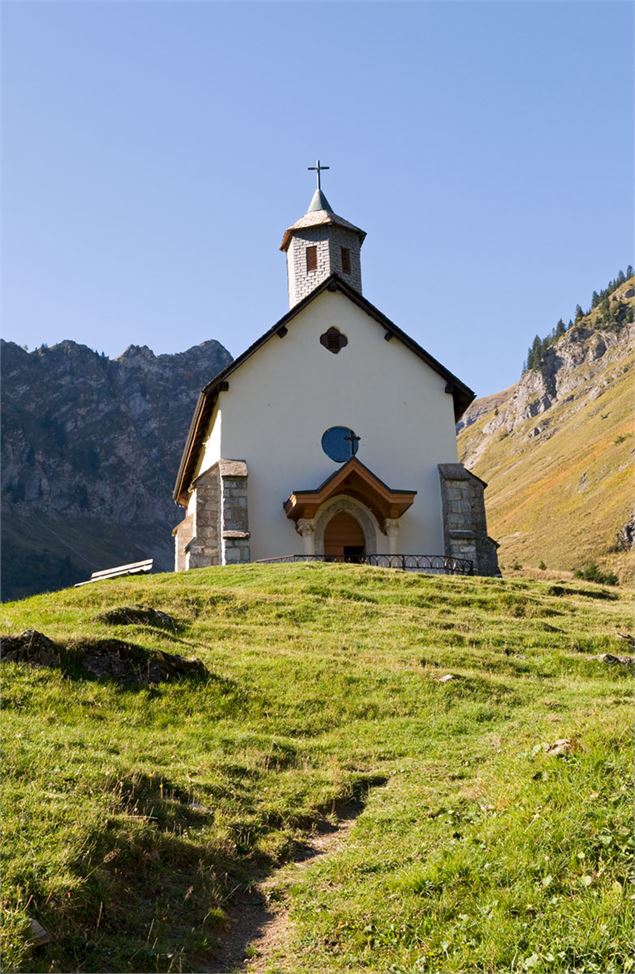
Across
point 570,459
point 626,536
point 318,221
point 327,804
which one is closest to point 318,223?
point 318,221

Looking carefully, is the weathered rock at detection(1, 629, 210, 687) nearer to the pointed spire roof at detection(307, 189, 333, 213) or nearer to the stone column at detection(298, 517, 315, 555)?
the stone column at detection(298, 517, 315, 555)

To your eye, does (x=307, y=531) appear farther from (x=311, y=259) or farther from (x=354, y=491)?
(x=311, y=259)

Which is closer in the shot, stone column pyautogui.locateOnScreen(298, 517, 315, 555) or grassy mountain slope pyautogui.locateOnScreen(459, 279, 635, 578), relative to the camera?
stone column pyautogui.locateOnScreen(298, 517, 315, 555)

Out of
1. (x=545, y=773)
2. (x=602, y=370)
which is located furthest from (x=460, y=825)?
(x=602, y=370)

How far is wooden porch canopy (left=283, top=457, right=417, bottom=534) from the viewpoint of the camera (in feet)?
93.5

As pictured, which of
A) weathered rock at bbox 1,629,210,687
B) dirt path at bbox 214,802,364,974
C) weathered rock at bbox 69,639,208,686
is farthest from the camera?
weathered rock at bbox 69,639,208,686

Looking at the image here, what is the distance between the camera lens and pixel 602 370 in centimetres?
17238

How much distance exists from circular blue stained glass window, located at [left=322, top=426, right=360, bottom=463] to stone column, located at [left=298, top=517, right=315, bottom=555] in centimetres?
258

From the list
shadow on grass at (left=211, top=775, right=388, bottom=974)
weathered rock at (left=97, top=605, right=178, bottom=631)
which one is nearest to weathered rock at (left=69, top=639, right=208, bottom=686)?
weathered rock at (left=97, top=605, right=178, bottom=631)

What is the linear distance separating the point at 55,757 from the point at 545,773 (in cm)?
472

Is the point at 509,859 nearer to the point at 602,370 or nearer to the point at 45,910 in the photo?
the point at 45,910

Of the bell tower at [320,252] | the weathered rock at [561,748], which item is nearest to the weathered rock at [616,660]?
the weathered rock at [561,748]

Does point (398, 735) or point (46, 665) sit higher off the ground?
point (46, 665)

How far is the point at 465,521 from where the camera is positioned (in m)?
30.4
